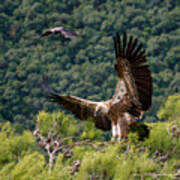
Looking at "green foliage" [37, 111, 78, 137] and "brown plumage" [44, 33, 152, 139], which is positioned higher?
"brown plumage" [44, 33, 152, 139]

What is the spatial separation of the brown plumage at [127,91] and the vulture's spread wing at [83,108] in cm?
2

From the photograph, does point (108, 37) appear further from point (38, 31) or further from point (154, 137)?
point (154, 137)

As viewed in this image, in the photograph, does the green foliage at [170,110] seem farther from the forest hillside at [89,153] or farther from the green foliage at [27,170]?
the green foliage at [27,170]

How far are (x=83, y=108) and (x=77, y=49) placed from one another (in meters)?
26.3

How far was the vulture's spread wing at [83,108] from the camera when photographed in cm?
631

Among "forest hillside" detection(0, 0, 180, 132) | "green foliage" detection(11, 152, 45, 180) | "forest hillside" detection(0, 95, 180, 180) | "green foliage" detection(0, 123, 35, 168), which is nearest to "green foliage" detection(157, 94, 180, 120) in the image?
"forest hillside" detection(0, 95, 180, 180)

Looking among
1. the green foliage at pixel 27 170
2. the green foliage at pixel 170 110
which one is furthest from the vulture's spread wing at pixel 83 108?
the green foliage at pixel 27 170

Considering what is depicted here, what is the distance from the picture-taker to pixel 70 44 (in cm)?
3197

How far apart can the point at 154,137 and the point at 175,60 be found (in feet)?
80.9

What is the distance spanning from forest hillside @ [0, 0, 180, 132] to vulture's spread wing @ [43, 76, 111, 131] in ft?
51.1

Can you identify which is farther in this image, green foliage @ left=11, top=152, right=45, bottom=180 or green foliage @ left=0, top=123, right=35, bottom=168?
green foliage @ left=0, top=123, right=35, bottom=168

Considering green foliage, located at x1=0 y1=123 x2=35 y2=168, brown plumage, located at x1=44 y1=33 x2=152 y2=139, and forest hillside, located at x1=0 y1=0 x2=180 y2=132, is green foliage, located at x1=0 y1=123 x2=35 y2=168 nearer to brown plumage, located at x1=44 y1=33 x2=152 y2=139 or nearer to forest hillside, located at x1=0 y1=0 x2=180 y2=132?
brown plumage, located at x1=44 y1=33 x2=152 y2=139

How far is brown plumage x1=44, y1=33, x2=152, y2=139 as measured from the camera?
572 cm

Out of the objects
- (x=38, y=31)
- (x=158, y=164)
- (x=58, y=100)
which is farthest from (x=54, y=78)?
(x=158, y=164)
